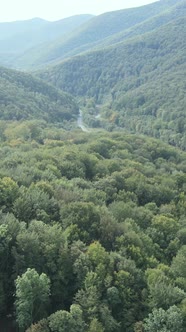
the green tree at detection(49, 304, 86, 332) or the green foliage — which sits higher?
the green tree at detection(49, 304, 86, 332)

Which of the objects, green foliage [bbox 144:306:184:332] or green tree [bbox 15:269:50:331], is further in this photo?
green tree [bbox 15:269:50:331]

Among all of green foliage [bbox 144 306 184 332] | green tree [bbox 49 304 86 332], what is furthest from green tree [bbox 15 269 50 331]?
green foliage [bbox 144 306 184 332]

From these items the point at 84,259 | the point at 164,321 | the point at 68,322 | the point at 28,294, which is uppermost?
the point at 28,294

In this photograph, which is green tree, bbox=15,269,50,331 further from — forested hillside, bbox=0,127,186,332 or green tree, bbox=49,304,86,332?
green tree, bbox=49,304,86,332

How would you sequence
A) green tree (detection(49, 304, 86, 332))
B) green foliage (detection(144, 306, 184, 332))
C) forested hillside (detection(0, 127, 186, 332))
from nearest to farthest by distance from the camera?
green tree (detection(49, 304, 86, 332)) < green foliage (detection(144, 306, 184, 332)) < forested hillside (detection(0, 127, 186, 332))

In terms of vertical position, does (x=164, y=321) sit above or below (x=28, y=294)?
below

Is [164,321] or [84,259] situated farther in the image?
[84,259]

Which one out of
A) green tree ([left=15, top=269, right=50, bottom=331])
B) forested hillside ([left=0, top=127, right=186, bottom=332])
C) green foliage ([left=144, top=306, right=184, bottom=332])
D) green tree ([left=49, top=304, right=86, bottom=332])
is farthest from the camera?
forested hillside ([left=0, top=127, right=186, bottom=332])

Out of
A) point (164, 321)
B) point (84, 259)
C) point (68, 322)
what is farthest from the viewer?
point (84, 259)

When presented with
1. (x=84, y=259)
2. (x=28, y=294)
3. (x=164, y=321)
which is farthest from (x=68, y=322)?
(x=164, y=321)

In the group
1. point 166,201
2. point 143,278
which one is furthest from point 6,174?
point 166,201

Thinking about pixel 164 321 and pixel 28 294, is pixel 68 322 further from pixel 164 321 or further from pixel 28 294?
pixel 164 321
